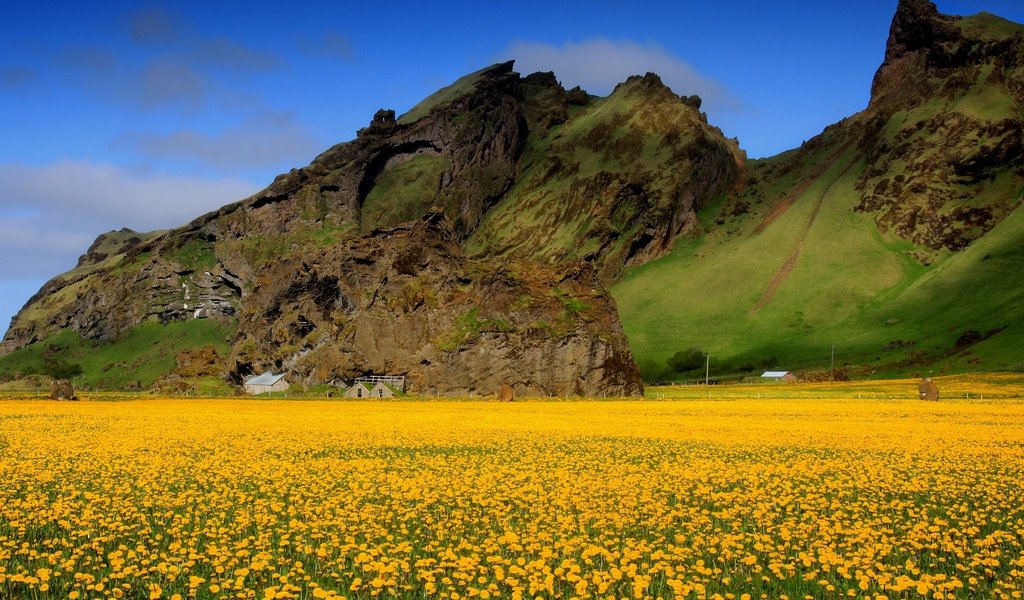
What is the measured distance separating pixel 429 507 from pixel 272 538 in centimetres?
490

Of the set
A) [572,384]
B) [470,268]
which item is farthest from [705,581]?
[470,268]

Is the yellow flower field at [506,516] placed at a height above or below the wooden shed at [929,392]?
below

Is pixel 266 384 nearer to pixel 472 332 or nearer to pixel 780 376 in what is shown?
pixel 472 332

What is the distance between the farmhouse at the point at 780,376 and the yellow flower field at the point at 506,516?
133593mm

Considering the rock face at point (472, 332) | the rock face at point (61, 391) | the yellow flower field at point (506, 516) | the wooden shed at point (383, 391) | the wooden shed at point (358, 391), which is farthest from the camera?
the rock face at point (472, 332)

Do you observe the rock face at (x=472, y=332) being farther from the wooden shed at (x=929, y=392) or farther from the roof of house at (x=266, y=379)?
the wooden shed at (x=929, y=392)

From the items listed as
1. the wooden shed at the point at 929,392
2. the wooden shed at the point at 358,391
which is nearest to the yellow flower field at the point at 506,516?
the wooden shed at the point at 929,392

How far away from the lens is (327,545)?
54.3 ft

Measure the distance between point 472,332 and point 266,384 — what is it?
44922mm

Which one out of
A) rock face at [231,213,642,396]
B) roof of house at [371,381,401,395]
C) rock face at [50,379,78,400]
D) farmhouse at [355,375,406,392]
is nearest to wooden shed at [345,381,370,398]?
farmhouse at [355,375,406,392]

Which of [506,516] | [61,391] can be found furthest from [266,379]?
[506,516]

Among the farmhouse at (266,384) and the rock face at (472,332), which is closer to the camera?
the rock face at (472,332)

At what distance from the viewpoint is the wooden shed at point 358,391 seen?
111 m

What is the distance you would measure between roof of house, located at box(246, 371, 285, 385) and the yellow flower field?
336 feet
